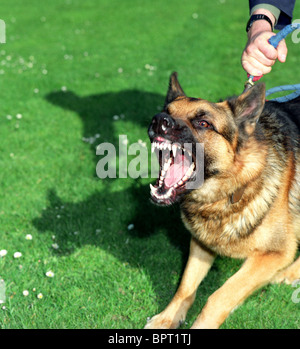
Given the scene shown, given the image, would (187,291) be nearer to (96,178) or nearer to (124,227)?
(124,227)

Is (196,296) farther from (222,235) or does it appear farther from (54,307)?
(54,307)

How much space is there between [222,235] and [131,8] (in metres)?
14.6

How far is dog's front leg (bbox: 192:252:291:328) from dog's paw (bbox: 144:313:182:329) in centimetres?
48

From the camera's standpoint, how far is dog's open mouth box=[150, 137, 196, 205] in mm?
3150

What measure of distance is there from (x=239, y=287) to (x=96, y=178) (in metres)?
3.04

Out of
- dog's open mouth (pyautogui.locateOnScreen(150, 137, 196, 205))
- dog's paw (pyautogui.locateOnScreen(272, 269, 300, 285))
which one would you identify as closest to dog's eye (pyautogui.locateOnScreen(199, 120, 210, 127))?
dog's open mouth (pyautogui.locateOnScreen(150, 137, 196, 205))

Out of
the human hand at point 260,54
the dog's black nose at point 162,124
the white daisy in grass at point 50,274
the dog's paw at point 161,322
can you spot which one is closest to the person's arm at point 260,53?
the human hand at point 260,54

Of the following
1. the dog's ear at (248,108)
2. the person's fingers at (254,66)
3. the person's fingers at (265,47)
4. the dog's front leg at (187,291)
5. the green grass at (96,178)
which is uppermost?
the person's fingers at (265,47)

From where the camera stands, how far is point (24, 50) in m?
12.0

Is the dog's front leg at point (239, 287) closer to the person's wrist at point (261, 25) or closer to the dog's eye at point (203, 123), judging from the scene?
the dog's eye at point (203, 123)

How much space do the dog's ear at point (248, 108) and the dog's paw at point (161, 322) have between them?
5.54ft

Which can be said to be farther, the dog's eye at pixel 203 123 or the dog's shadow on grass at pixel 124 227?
→ the dog's shadow on grass at pixel 124 227

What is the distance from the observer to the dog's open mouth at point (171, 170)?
3.15 meters

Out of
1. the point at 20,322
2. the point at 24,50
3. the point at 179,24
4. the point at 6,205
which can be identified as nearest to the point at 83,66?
the point at 24,50
